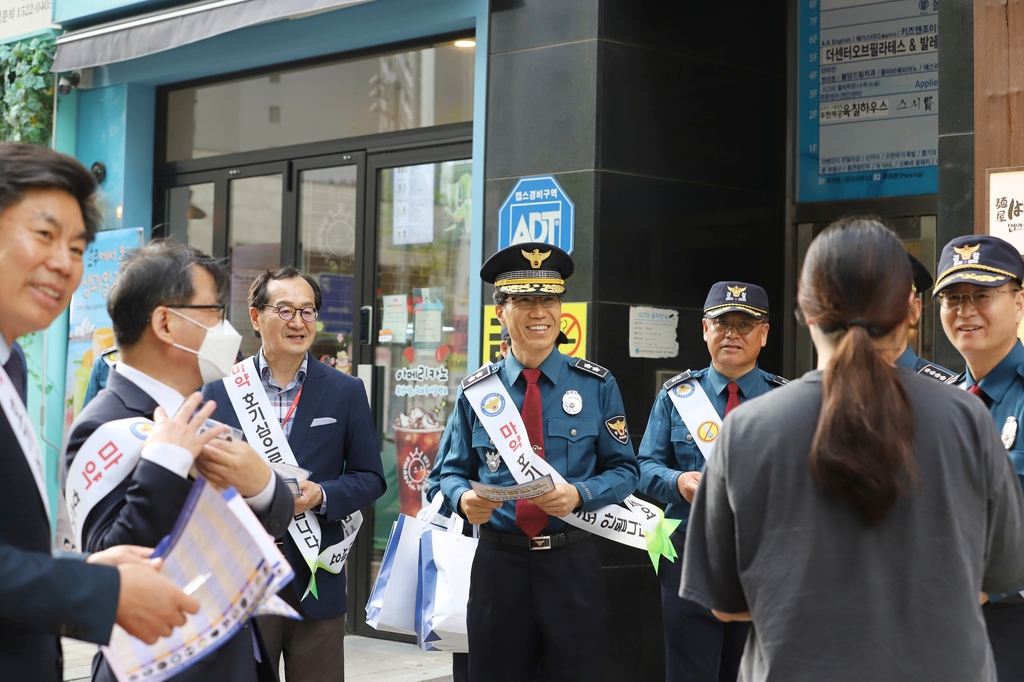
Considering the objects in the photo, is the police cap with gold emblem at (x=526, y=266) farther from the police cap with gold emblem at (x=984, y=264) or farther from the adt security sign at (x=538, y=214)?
the adt security sign at (x=538, y=214)

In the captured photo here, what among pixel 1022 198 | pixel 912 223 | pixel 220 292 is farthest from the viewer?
pixel 912 223

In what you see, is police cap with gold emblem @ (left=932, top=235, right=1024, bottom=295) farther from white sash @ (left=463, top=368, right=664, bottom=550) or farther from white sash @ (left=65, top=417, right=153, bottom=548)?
white sash @ (left=65, top=417, right=153, bottom=548)

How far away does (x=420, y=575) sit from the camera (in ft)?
14.6

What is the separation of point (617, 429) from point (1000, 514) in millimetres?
2233

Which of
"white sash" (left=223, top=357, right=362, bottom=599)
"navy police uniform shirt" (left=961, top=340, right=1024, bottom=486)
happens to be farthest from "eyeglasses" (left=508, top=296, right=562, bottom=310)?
"navy police uniform shirt" (left=961, top=340, right=1024, bottom=486)

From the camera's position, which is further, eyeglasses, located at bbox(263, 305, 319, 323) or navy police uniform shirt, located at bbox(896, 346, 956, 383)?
eyeglasses, located at bbox(263, 305, 319, 323)

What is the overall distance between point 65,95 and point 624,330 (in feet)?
18.0

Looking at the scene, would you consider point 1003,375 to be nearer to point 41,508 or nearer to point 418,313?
point 41,508

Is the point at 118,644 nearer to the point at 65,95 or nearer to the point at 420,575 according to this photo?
the point at 420,575

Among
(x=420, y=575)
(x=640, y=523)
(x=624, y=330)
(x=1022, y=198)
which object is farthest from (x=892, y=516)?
(x=624, y=330)

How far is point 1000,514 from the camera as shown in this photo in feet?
7.20

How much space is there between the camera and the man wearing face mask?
234 cm

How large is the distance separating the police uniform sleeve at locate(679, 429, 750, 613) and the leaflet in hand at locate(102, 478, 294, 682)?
2.64 feet

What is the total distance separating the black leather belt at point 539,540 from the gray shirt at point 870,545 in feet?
6.37
